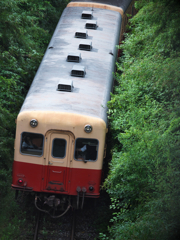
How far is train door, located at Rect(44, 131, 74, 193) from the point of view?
7637 mm

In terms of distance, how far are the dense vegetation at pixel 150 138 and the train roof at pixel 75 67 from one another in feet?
1.83

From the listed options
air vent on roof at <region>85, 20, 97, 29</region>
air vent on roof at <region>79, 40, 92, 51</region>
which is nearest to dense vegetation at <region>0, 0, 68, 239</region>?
air vent on roof at <region>79, 40, 92, 51</region>

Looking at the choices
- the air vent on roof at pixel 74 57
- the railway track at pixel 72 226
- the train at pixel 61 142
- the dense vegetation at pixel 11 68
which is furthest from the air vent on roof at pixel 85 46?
the railway track at pixel 72 226

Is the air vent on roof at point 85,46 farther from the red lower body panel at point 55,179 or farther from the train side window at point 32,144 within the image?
the red lower body panel at point 55,179

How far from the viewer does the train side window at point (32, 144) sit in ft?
25.2

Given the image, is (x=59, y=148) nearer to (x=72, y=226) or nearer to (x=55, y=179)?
(x=55, y=179)

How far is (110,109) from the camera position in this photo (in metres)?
8.50

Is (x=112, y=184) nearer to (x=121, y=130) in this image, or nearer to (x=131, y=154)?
(x=131, y=154)

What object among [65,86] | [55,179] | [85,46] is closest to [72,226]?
[55,179]

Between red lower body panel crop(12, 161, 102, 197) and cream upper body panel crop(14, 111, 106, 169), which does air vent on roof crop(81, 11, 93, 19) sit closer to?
cream upper body panel crop(14, 111, 106, 169)

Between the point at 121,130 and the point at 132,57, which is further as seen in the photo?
the point at 132,57

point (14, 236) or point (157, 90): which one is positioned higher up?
point (157, 90)

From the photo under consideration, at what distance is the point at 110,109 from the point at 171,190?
3.27 meters

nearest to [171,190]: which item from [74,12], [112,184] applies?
→ [112,184]
